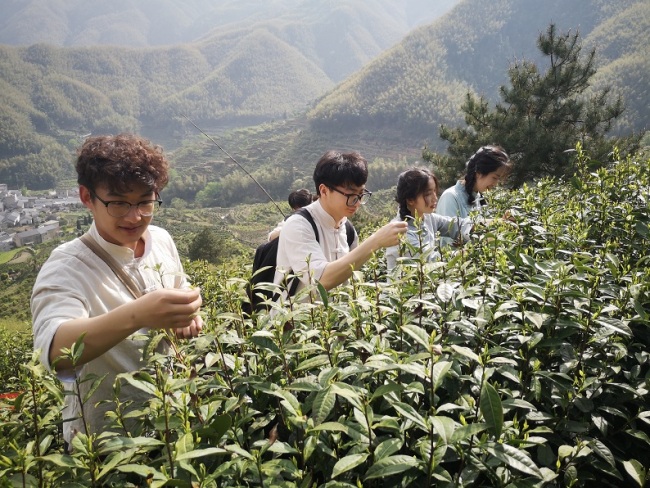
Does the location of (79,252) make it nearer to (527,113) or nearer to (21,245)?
(527,113)

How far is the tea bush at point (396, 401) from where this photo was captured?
979 millimetres

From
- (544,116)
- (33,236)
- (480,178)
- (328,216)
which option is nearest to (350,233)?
(328,216)

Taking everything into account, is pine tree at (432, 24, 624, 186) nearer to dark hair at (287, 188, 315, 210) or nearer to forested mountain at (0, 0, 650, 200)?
dark hair at (287, 188, 315, 210)

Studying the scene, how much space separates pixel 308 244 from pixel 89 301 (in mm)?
1087

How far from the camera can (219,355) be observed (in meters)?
1.30

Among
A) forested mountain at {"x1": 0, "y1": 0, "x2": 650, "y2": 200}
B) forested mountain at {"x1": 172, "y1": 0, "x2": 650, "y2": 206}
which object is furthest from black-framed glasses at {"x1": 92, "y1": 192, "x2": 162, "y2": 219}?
forested mountain at {"x1": 172, "y1": 0, "x2": 650, "y2": 206}

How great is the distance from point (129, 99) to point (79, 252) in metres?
171

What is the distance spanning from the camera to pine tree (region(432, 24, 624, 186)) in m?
Result: 10.2

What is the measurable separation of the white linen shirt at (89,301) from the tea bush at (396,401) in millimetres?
222

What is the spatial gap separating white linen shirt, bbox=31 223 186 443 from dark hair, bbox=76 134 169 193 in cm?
19

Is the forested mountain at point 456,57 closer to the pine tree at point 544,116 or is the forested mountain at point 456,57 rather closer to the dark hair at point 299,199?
the pine tree at point 544,116

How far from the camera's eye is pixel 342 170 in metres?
2.55

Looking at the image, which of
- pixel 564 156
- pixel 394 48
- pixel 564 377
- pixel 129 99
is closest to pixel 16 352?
pixel 564 377

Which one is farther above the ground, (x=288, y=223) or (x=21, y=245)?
(x=21, y=245)
